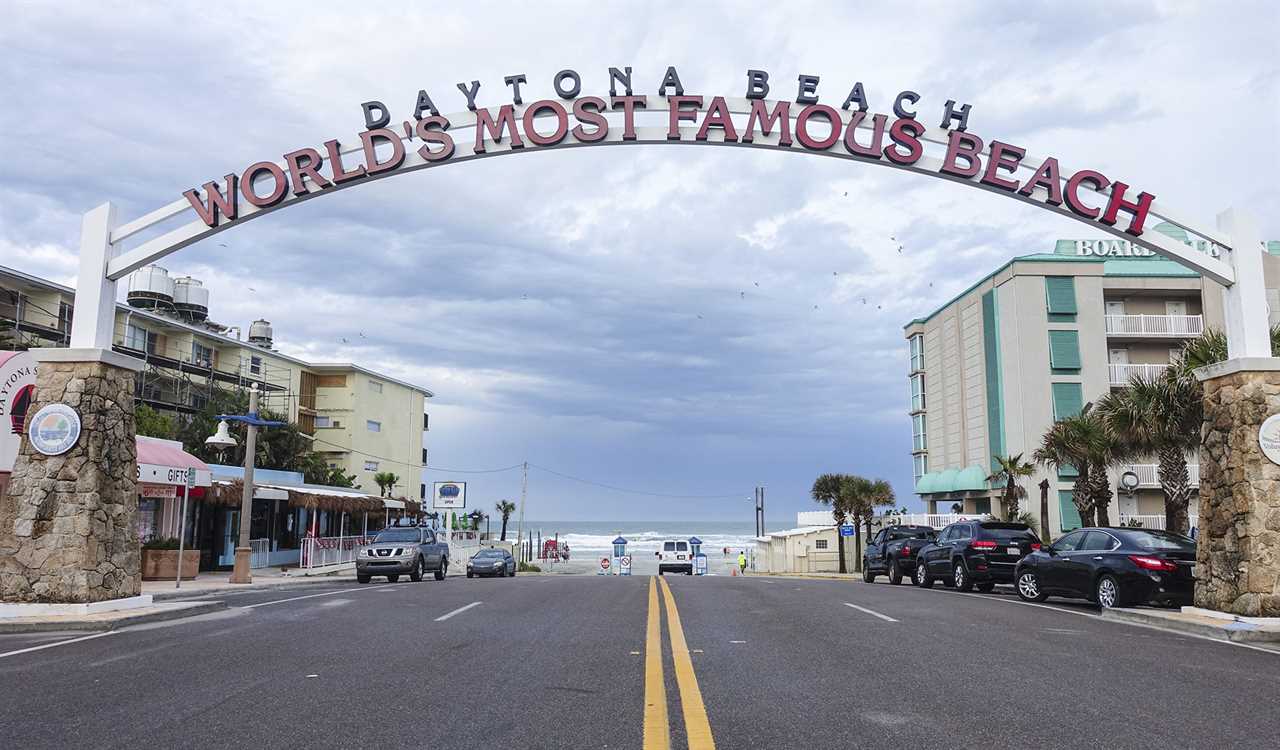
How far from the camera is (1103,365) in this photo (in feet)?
138

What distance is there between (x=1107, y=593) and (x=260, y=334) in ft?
174

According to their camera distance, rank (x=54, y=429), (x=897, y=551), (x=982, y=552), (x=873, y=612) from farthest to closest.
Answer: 1. (x=897, y=551)
2. (x=982, y=552)
3. (x=873, y=612)
4. (x=54, y=429)

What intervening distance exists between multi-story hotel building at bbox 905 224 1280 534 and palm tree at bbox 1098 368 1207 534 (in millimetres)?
17376

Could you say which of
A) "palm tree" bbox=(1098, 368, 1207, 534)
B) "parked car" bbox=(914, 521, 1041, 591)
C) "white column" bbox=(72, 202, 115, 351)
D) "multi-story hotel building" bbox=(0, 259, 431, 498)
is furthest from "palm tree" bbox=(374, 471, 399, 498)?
"white column" bbox=(72, 202, 115, 351)

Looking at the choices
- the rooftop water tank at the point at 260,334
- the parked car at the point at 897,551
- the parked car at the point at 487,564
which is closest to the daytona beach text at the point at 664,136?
the parked car at the point at 897,551

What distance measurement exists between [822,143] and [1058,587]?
9196 millimetres

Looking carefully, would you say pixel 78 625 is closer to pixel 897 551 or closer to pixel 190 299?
pixel 897 551

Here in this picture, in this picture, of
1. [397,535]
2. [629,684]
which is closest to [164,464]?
[397,535]

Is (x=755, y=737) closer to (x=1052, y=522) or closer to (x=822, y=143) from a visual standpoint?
(x=822, y=143)

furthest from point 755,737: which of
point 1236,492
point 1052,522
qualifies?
point 1052,522

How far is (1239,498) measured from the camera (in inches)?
495

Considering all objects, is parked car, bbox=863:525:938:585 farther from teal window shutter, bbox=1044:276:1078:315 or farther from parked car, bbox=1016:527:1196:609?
teal window shutter, bbox=1044:276:1078:315

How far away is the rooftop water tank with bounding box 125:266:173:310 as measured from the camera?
4762 cm

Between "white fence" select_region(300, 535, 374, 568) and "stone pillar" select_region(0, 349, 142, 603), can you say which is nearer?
"stone pillar" select_region(0, 349, 142, 603)
